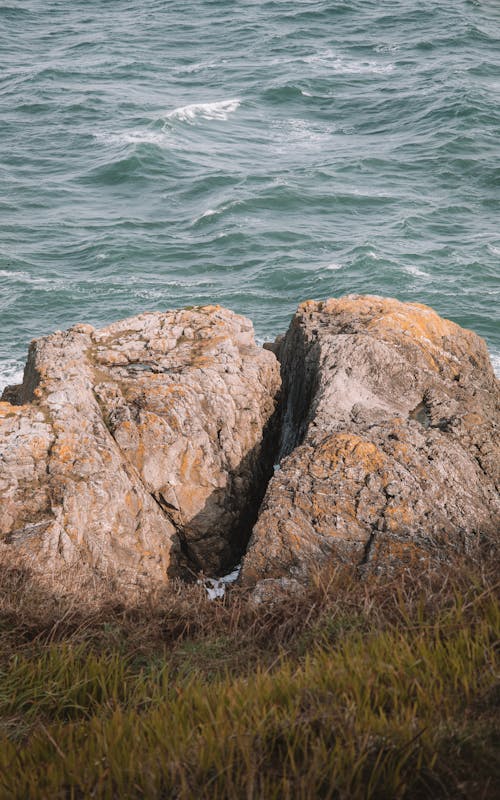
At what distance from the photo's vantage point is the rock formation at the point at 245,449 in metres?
6.97

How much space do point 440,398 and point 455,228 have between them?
2080cm

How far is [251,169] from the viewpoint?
112ft

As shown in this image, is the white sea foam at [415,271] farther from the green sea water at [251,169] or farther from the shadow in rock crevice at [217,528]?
the shadow in rock crevice at [217,528]

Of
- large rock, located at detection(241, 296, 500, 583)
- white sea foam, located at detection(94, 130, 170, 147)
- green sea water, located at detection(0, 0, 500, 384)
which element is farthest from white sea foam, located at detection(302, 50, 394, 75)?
large rock, located at detection(241, 296, 500, 583)

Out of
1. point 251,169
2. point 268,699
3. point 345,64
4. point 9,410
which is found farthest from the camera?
point 345,64

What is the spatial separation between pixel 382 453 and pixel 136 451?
2.56 metres

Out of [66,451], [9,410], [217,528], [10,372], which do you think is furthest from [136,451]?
[10,372]

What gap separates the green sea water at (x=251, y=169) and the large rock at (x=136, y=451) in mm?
10447

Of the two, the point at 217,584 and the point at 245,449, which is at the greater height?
the point at 245,449

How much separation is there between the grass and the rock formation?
901mm

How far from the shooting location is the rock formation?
22.9 ft

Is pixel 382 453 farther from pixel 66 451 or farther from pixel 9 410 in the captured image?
pixel 9 410

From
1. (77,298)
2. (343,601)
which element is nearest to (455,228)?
(77,298)

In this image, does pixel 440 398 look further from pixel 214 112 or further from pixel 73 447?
pixel 214 112
